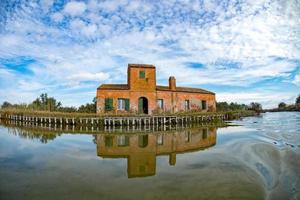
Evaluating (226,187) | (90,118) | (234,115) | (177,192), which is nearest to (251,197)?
(226,187)

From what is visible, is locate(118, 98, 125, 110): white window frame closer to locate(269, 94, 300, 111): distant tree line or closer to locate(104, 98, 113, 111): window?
locate(104, 98, 113, 111): window

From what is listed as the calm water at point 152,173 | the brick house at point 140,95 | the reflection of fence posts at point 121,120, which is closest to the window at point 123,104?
the brick house at point 140,95

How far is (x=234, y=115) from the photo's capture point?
3147cm

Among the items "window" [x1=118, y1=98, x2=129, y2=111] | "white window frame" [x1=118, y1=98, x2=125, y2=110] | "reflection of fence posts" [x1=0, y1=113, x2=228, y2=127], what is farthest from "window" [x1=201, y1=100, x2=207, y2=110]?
"white window frame" [x1=118, y1=98, x2=125, y2=110]

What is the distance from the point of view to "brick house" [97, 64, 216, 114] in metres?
22.3

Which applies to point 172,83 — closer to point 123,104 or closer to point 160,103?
point 160,103

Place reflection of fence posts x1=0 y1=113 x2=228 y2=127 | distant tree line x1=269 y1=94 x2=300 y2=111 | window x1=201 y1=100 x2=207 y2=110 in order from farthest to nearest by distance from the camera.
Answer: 1. distant tree line x1=269 y1=94 x2=300 y2=111
2. window x1=201 y1=100 x2=207 y2=110
3. reflection of fence posts x1=0 y1=113 x2=228 y2=127

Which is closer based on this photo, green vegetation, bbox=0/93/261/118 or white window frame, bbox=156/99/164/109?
green vegetation, bbox=0/93/261/118

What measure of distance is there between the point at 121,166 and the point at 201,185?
2.30 meters

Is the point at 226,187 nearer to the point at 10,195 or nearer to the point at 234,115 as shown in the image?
the point at 10,195

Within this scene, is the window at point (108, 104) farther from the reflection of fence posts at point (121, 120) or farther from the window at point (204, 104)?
the window at point (204, 104)

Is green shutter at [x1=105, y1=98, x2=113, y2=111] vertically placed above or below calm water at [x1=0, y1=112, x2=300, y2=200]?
above

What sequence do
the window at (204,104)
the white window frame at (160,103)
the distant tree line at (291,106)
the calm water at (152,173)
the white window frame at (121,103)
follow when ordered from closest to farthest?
the calm water at (152,173), the white window frame at (121,103), the white window frame at (160,103), the window at (204,104), the distant tree line at (291,106)

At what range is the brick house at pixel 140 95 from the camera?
22344 mm
